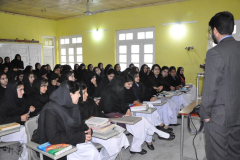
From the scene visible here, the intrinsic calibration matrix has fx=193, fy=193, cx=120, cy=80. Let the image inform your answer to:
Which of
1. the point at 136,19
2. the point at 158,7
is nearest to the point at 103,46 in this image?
the point at 136,19

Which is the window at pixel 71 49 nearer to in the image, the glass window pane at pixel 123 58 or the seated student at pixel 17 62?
the glass window pane at pixel 123 58

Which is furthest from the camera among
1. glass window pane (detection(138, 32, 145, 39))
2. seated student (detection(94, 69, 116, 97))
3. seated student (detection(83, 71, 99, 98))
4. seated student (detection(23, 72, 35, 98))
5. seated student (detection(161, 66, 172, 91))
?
glass window pane (detection(138, 32, 145, 39))

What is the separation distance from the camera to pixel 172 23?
317 inches

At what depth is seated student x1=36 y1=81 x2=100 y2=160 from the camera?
1.90 metres

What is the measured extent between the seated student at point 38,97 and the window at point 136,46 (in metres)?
6.15

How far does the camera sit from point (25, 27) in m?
10.6

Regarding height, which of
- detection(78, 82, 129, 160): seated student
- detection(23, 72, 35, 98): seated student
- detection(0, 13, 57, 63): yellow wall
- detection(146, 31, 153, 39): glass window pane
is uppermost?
detection(0, 13, 57, 63): yellow wall

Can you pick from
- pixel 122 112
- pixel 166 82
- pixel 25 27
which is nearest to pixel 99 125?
pixel 122 112

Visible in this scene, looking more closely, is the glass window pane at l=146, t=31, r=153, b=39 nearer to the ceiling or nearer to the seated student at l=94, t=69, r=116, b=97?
the ceiling

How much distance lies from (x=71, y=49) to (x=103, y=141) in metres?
10.1

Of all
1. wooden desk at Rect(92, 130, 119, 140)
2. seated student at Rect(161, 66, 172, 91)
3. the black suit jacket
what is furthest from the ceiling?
the black suit jacket

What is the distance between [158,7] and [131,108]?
661 centimetres

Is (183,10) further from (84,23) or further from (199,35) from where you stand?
(84,23)

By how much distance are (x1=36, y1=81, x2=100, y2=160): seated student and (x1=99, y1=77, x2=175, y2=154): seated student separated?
92 cm
